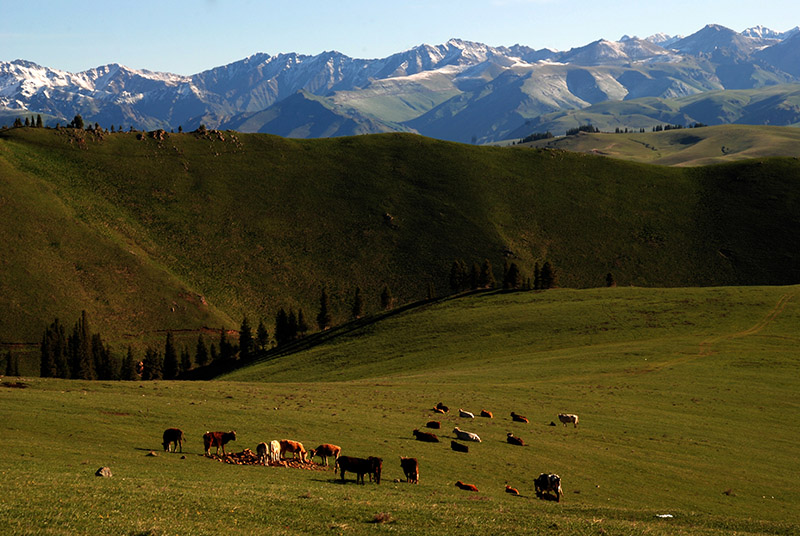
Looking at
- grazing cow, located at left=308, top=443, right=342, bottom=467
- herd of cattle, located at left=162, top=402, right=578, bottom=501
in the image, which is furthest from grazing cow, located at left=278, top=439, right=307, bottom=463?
grazing cow, located at left=308, top=443, right=342, bottom=467

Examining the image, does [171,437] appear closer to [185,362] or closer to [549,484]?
[549,484]

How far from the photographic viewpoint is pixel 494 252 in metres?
198

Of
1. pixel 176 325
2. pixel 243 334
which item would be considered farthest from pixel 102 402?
pixel 176 325

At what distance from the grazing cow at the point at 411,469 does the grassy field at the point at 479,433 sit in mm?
967

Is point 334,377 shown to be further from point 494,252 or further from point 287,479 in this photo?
point 494,252

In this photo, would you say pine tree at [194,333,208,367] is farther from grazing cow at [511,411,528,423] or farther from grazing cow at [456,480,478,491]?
grazing cow at [456,480,478,491]

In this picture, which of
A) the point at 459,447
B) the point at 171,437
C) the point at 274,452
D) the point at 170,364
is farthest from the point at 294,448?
the point at 170,364

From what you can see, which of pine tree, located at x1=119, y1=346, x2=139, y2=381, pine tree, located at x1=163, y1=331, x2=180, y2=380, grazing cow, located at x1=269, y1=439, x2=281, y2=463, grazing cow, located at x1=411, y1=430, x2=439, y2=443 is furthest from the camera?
pine tree, located at x1=163, y1=331, x2=180, y2=380

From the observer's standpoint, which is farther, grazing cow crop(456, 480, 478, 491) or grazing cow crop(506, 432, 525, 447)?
grazing cow crop(506, 432, 525, 447)

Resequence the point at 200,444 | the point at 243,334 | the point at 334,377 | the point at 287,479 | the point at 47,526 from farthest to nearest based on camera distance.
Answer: the point at 243,334 → the point at 334,377 → the point at 200,444 → the point at 287,479 → the point at 47,526

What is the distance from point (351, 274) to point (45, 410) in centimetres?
14203

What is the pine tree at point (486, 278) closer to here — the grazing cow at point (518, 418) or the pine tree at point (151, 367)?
the pine tree at point (151, 367)

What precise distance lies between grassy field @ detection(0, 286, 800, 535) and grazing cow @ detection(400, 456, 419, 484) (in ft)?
3.17

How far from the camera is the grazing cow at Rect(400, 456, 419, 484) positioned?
3634cm
